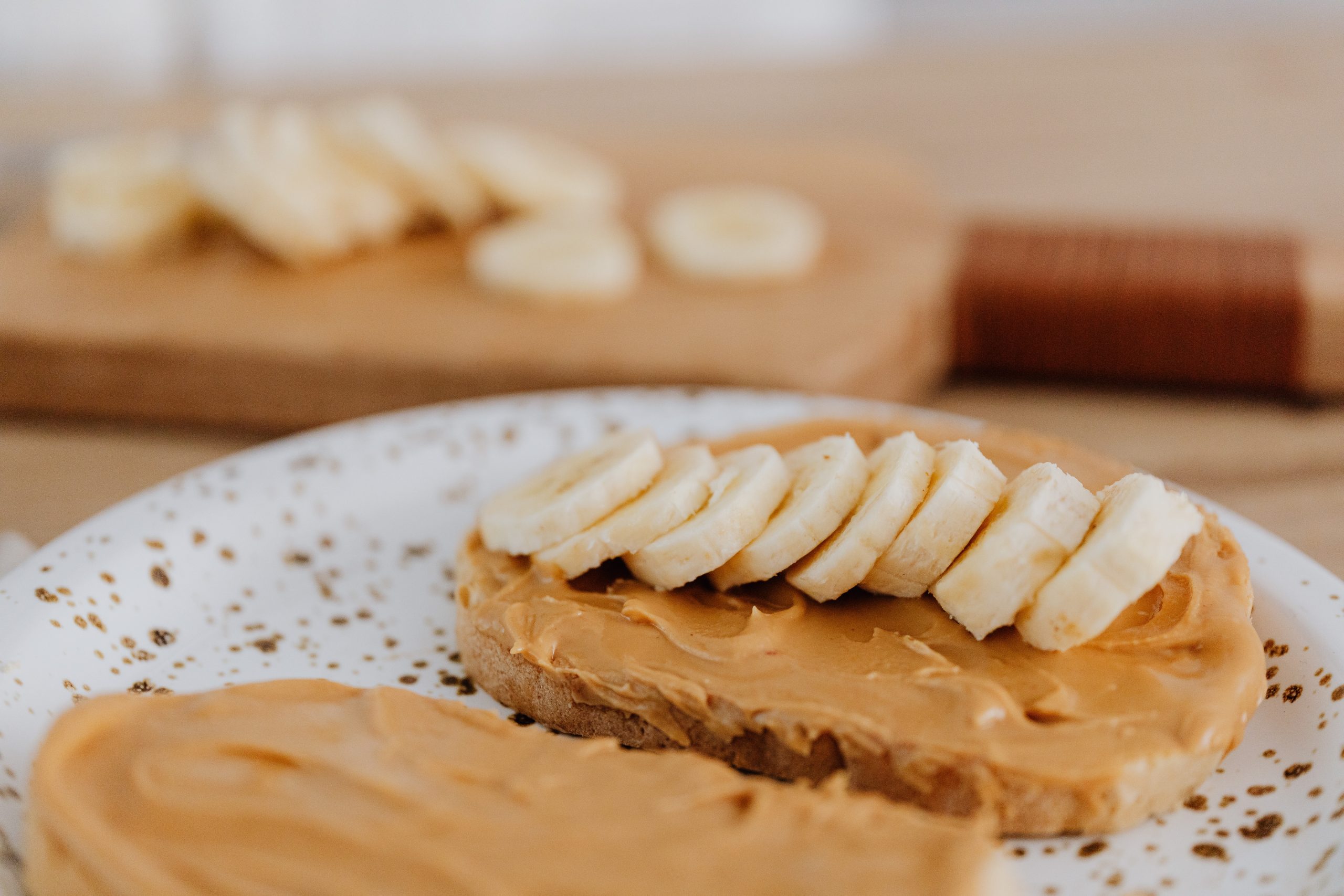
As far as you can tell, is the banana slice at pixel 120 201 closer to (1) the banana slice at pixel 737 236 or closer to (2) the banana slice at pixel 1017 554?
(1) the banana slice at pixel 737 236

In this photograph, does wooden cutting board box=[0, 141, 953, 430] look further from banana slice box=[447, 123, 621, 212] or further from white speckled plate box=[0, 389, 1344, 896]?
banana slice box=[447, 123, 621, 212]

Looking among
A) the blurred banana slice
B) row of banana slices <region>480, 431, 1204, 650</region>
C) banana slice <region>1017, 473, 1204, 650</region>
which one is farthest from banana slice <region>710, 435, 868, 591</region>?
the blurred banana slice

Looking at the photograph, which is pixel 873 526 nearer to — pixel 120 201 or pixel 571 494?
pixel 571 494

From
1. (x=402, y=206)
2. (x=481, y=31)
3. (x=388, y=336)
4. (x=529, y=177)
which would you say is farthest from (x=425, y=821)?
(x=481, y=31)

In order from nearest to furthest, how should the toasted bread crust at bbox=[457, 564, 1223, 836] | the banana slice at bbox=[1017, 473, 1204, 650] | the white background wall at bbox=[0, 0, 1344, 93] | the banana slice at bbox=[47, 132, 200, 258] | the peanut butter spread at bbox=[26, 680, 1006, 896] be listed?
1. the peanut butter spread at bbox=[26, 680, 1006, 896]
2. the toasted bread crust at bbox=[457, 564, 1223, 836]
3. the banana slice at bbox=[1017, 473, 1204, 650]
4. the banana slice at bbox=[47, 132, 200, 258]
5. the white background wall at bbox=[0, 0, 1344, 93]

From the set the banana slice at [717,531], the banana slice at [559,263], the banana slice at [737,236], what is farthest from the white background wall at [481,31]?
the banana slice at [717,531]

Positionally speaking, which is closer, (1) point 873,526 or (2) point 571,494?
(1) point 873,526
